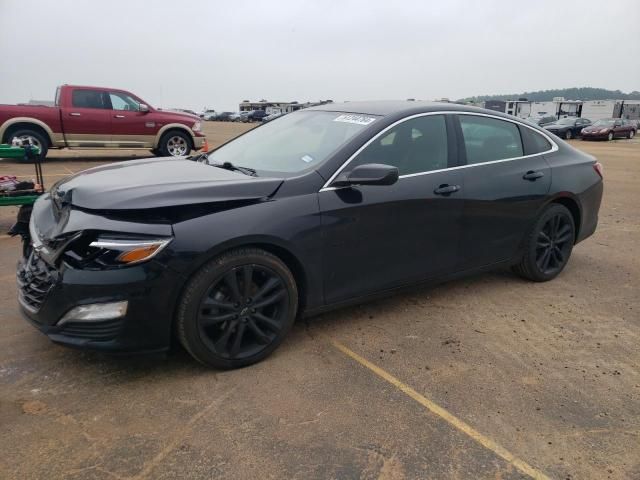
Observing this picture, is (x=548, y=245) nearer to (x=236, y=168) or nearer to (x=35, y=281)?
(x=236, y=168)

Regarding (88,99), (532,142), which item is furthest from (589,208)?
(88,99)

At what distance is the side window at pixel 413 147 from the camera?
11.7ft

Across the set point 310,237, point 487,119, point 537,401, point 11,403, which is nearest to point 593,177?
point 487,119

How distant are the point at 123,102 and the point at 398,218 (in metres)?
10.8

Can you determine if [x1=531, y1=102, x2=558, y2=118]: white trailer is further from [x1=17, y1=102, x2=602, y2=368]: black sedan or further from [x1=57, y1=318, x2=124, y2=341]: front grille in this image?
[x1=57, y1=318, x2=124, y2=341]: front grille

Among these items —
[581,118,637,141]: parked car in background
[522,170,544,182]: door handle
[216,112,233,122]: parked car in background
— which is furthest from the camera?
[216,112,233,122]: parked car in background

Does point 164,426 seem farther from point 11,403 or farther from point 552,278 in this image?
point 552,278

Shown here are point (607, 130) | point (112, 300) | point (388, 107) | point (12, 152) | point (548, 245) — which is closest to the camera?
point (112, 300)

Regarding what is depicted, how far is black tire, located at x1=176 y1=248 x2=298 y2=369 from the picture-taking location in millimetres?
2875

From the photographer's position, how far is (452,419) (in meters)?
2.73

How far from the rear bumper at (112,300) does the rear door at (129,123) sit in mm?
10484

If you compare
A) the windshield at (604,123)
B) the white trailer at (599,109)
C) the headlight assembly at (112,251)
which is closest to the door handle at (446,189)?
the headlight assembly at (112,251)

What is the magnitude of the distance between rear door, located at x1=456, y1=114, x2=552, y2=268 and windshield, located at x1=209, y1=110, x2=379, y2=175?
0.94 meters

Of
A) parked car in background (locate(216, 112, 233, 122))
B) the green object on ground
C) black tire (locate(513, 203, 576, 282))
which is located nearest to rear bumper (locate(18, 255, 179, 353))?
black tire (locate(513, 203, 576, 282))
